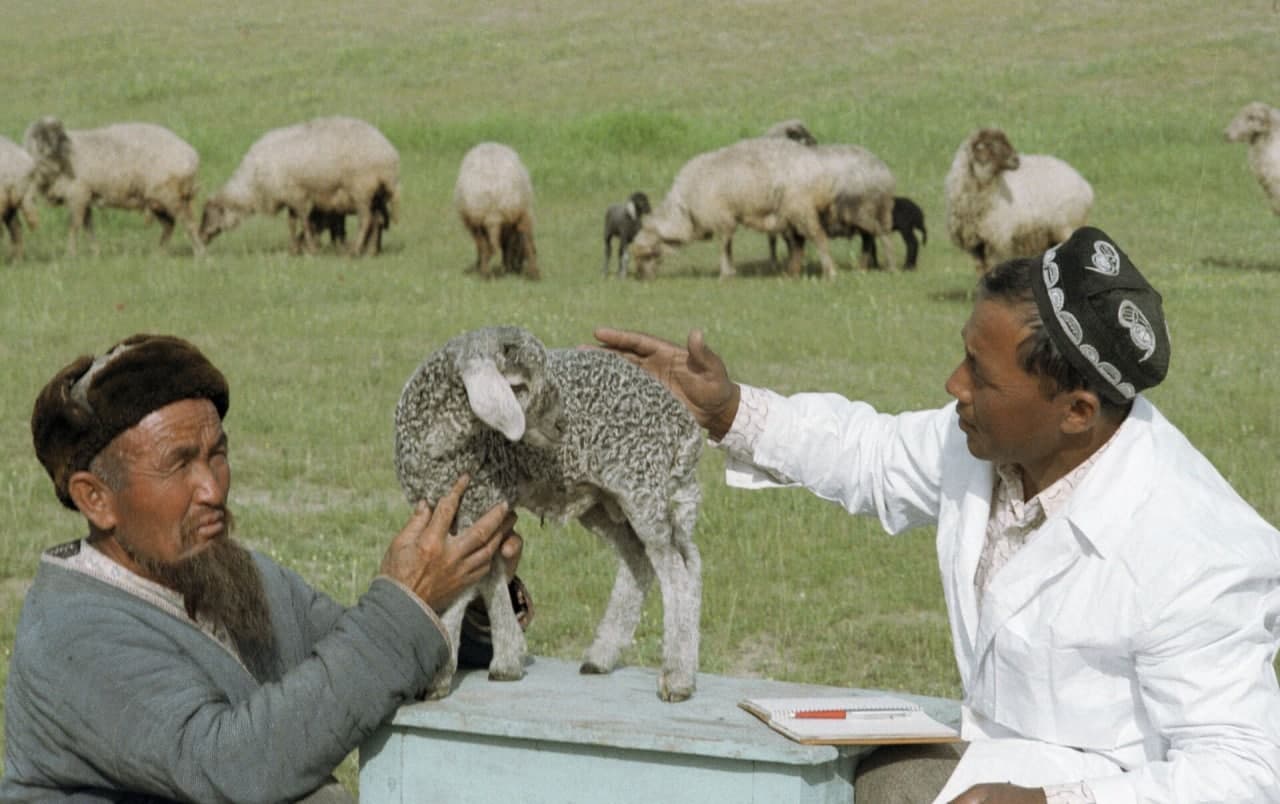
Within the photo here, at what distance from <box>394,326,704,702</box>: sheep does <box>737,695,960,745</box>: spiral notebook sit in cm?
27

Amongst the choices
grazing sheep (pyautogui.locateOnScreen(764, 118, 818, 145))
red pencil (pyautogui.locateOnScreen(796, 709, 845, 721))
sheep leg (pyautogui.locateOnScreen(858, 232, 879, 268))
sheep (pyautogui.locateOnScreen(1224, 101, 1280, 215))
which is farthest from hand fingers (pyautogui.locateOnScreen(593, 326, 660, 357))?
grazing sheep (pyautogui.locateOnScreen(764, 118, 818, 145))

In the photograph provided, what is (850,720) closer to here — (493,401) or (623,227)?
(493,401)

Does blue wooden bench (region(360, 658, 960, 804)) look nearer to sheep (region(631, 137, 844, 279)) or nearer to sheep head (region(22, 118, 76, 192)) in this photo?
sheep (region(631, 137, 844, 279))

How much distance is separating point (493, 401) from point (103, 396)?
0.89 m

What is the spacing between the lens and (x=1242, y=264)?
19.4m

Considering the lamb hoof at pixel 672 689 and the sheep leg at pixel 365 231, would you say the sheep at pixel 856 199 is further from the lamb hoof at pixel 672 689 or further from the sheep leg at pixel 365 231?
the lamb hoof at pixel 672 689

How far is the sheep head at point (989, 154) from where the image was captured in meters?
17.8

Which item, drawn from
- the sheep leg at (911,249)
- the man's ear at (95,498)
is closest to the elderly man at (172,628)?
the man's ear at (95,498)

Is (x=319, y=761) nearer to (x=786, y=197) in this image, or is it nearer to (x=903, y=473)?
(x=903, y=473)

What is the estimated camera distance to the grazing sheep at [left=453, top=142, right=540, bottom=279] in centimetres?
1945

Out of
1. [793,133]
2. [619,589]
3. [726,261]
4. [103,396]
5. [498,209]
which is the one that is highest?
[103,396]

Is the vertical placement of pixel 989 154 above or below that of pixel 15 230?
above

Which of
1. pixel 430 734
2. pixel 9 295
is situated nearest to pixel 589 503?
pixel 430 734

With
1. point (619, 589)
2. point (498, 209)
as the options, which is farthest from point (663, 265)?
point (619, 589)
